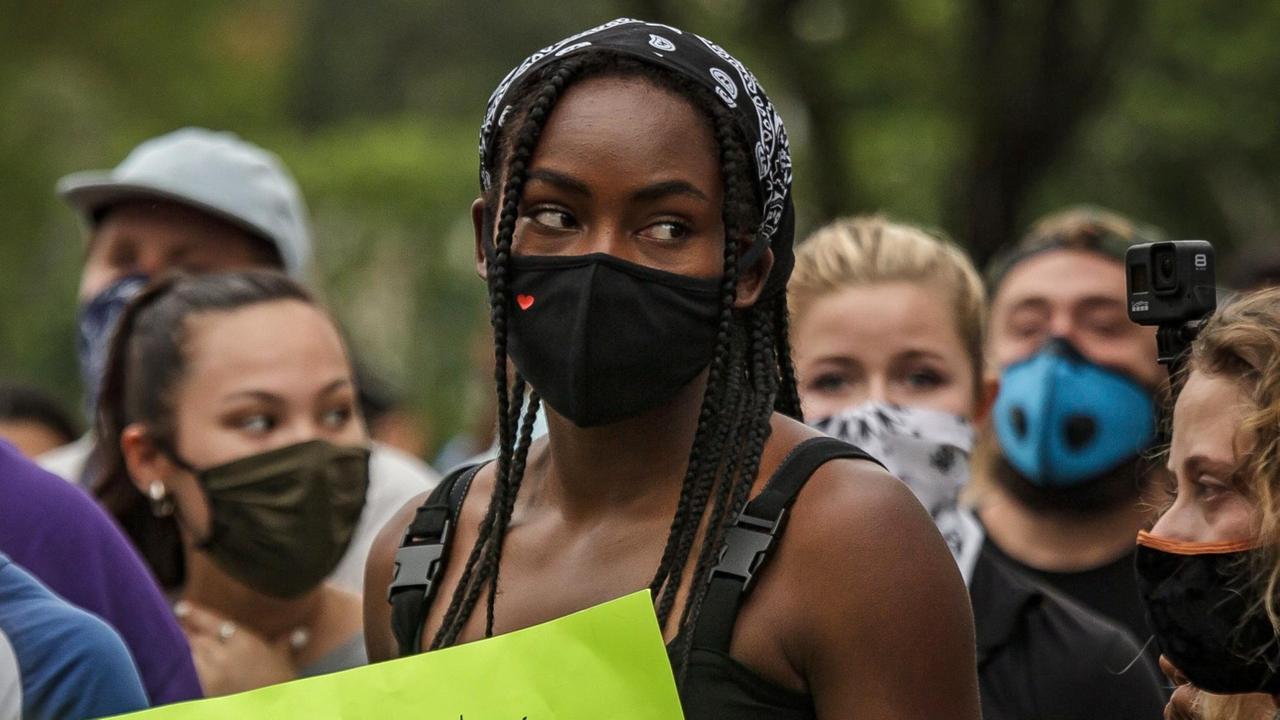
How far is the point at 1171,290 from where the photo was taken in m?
2.82

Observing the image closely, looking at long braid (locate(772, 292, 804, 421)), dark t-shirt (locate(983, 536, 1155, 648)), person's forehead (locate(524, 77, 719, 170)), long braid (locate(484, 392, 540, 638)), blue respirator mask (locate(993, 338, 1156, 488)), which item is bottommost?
dark t-shirt (locate(983, 536, 1155, 648))

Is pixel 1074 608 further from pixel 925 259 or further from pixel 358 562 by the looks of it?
pixel 358 562

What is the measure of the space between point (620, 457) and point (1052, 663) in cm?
141

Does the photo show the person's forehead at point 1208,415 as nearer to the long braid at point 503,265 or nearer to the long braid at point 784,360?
the long braid at point 784,360

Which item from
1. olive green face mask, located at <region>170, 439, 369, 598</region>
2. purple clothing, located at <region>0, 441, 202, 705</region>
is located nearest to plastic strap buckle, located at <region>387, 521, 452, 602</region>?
purple clothing, located at <region>0, 441, 202, 705</region>

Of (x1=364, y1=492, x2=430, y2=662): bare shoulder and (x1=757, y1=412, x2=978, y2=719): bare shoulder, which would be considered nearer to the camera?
(x1=757, y1=412, x2=978, y2=719): bare shoulder

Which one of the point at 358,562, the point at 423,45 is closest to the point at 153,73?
the point at 423,45

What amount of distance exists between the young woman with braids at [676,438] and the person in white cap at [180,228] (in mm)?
2558

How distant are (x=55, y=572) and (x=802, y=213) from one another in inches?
426

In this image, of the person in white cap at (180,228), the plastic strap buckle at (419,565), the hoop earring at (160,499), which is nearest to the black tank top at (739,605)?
the plastic strap buckle at (419,565)

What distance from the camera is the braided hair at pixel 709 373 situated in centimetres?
249

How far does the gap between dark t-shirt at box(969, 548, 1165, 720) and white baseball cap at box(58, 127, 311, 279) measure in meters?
2.51

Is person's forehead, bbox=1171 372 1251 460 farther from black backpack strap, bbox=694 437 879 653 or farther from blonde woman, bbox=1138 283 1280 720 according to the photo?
black backpack strap, bbox=694 437 879 653

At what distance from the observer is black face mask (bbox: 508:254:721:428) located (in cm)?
246
